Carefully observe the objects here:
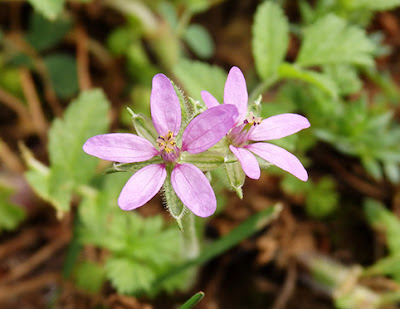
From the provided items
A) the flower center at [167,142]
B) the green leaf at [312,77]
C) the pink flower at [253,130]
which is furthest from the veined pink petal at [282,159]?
the green leaf at [312,77]

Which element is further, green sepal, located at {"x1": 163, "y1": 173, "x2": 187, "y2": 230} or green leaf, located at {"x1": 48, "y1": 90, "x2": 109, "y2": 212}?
green leaf, located at {"x1": 48, "y1": 90, "x2": 109, "y2": 212}

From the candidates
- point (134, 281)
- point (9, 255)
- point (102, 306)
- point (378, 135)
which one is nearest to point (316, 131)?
point (378, 135)

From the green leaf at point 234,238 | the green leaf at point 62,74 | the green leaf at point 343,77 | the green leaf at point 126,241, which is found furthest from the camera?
the green leaf at point 62,74

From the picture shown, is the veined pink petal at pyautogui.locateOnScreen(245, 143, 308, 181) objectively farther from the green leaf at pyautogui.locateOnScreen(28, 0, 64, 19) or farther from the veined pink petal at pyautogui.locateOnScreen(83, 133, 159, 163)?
the green leaf at pyautogui.locateOnScreen(28, 0, 64, 19)

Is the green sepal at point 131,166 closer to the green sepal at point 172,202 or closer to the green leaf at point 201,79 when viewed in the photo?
the green sepal at point 172,202

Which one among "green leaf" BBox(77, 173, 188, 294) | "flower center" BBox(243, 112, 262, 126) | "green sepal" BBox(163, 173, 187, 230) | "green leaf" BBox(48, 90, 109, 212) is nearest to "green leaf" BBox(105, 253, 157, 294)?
"green leaf" BBox(77, 173, 188, 294)
